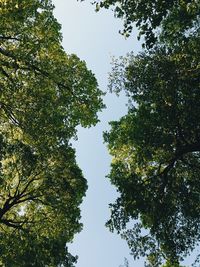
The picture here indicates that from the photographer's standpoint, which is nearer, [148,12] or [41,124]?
[148,12]

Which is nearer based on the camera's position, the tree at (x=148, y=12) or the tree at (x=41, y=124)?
the tree at (x=148, y=12)

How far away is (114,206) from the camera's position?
21.8m

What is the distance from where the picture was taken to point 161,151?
2289cm

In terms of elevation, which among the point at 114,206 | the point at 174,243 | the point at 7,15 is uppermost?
the point at 7,15

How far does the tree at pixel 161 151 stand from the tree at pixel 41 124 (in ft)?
8.93

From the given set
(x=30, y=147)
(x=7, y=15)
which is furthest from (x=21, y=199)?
(x=7, y=15)

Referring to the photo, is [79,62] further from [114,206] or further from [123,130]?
[114,206]

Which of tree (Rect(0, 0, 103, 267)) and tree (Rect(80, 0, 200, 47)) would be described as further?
tree (Rect(0, 0, 103, 267))

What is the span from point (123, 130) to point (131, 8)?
9257mm

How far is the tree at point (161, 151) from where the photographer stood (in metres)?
20.4

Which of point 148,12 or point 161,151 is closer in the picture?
point 148,12

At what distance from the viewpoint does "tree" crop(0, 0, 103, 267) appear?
843 inches

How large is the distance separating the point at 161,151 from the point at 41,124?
723cm

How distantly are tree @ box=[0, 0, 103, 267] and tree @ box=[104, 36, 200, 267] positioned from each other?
272 cm
